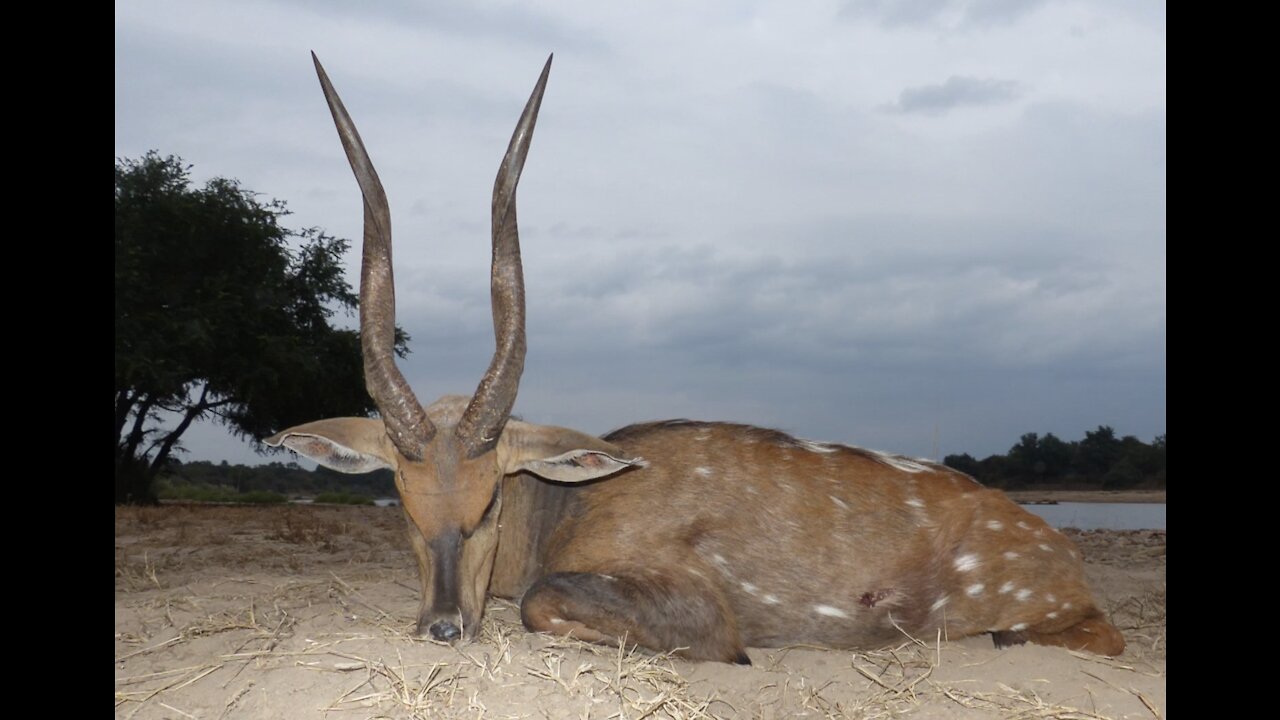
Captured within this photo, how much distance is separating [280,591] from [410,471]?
2.23 m

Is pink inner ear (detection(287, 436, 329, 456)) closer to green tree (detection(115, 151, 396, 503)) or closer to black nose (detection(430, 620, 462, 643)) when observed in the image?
black nose (detection(430, 620, 462, 643))

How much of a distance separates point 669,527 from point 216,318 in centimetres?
1999

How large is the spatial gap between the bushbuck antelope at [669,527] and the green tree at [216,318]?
1844cm

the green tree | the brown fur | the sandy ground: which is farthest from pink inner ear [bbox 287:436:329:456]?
the green tree

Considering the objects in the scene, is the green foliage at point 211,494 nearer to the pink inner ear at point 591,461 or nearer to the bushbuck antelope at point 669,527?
the bushbuck antelope at point 669,527

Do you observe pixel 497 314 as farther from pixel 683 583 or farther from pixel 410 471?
pixel 683 583

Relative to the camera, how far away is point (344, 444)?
16.6ft

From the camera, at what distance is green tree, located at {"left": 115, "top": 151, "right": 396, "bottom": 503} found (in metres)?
22.1

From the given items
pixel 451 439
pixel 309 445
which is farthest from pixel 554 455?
pixel 309 445

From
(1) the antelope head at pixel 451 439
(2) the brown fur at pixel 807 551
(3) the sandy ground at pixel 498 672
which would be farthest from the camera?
(2) the brown fur at pixel 807 551

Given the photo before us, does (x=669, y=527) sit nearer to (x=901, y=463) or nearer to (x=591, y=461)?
(x=591, y=461)

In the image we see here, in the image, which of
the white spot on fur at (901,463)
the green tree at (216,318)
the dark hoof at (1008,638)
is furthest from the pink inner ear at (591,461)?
the green tree at (216,318)

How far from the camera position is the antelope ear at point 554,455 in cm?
500
